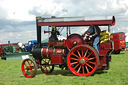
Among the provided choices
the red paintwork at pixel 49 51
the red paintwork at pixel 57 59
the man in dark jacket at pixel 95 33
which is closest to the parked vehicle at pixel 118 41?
the man in dark jacket at pixel 95 33

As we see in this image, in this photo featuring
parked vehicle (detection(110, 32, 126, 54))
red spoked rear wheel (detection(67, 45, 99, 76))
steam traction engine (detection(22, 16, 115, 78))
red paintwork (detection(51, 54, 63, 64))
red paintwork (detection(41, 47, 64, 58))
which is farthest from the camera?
parked vehicle (detection(110, 32, 126, 54))

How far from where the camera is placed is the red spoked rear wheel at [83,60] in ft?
21.8

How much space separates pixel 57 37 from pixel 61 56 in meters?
0.92

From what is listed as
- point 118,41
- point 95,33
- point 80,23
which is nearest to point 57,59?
point 80,23

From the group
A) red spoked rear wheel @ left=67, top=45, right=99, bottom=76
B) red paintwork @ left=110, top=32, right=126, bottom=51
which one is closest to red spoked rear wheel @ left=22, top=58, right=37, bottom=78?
red spoked rear wheel @ left=67, top=45, right=99, bottom=76

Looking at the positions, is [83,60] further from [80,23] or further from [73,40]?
[80,23]

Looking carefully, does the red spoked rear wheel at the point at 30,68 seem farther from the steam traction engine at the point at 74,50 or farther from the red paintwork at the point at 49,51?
the red paintwork at the point at 49,51

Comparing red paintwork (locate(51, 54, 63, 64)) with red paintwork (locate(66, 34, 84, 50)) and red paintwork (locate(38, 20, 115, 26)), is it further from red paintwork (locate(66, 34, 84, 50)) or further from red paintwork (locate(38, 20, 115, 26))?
red paintwork (locate(38, 20, 115, 26))

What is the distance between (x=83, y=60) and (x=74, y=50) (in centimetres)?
46

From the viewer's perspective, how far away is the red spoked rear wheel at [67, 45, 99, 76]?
663 cm

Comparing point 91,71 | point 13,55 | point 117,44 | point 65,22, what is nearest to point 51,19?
point 65,22

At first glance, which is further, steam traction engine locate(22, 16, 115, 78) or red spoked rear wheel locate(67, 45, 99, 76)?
steam traction engine locate(22, 16, 115, 78)

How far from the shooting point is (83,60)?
6.74 metres

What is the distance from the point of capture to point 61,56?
7.17 meters
